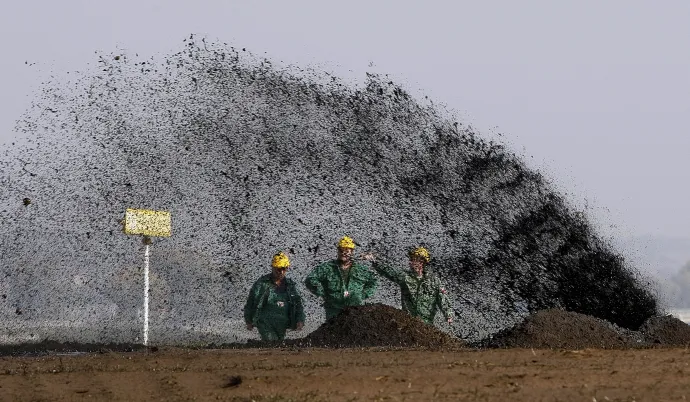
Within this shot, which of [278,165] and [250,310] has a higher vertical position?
[278,165]

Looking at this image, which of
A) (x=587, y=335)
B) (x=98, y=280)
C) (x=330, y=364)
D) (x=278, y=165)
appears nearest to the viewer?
(x=330, y=364)

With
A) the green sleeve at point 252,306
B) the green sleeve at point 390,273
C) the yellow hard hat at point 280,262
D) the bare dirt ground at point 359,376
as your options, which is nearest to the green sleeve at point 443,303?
the green sleeve at point 390,273

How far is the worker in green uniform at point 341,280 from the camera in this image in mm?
19281

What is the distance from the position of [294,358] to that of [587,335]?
182 inches

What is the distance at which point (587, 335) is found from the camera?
17.0 meters

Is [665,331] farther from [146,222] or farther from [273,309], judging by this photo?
[146,222]

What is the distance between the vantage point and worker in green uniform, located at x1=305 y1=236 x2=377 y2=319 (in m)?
19.3

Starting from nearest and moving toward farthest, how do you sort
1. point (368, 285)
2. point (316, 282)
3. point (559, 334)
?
1. point (559, 334)
2. point (316, 282)
3. point (368, 285)

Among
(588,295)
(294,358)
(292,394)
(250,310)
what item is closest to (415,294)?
(250,310)

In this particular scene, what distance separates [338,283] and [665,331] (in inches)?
194

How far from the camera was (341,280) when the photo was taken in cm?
1934

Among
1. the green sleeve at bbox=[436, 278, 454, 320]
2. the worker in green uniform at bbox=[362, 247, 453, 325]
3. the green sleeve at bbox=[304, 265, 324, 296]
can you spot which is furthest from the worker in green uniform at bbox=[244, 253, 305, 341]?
the green sleeve at bbox=[436, 278, 454, 320]

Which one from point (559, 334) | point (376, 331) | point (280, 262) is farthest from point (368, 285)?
point (559, 334)

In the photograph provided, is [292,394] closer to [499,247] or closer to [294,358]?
[294,358]
